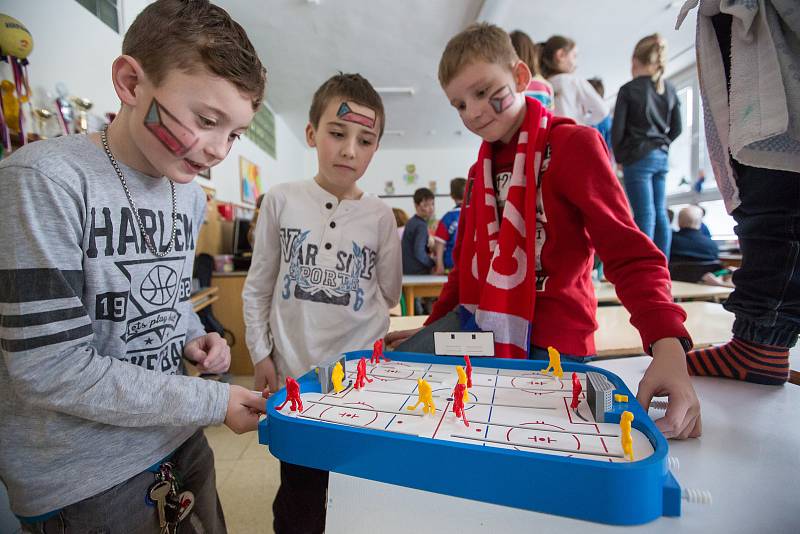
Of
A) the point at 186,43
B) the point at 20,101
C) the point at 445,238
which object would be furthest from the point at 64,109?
the point at 445,238

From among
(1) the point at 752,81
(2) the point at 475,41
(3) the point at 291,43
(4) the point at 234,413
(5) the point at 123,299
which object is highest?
(3) the point at 291,43

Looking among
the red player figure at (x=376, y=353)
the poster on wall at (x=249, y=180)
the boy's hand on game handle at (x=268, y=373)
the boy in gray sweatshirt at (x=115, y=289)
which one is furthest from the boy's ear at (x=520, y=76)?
the poster on wall at (x=249, y=180)

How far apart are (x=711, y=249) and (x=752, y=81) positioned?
314 cm

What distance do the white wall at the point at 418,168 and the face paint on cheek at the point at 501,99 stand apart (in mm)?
6710

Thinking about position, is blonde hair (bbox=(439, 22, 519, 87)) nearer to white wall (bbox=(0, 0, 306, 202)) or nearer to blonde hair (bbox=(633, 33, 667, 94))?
white wall (bbox=(0, 0, 306, 202))

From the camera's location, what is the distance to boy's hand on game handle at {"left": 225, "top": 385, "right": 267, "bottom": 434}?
56cm

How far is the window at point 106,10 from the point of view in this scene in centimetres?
189

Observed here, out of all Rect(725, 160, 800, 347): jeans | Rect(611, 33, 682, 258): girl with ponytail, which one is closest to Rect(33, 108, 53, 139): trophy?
Rect(725, 160, 800, 347): jeans

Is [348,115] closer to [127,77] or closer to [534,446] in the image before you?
[127,77]

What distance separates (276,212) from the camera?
111 cm

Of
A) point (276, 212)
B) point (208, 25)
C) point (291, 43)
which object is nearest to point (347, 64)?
point (291, 43)

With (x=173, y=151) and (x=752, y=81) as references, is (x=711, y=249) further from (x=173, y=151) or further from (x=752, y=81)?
(x=173, y=151)

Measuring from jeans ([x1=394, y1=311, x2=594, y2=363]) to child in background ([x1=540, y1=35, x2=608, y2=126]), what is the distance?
160 cm

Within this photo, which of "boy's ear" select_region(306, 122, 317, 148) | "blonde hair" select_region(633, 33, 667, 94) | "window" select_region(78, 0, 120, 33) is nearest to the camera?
"boy's ear" select_region(306, 122, 317, 148)
